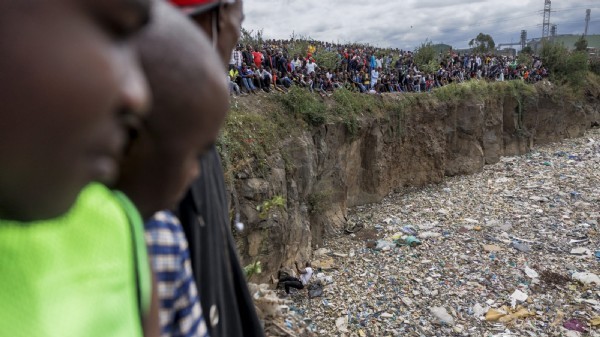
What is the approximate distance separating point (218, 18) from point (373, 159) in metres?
10.9

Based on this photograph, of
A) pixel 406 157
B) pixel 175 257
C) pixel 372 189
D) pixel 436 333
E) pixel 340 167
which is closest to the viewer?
pixel 175 257

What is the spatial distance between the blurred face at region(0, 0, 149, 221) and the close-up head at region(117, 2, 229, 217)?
0.42 feet

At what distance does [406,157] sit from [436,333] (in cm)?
697

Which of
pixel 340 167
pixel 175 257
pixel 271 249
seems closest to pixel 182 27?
pixel 175 257

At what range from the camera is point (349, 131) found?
10.5m

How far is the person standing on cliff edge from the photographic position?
0.98m

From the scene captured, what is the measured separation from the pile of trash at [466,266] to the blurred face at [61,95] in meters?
6.60

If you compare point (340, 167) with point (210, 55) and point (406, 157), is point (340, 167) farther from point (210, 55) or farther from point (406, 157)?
point (210, 55)

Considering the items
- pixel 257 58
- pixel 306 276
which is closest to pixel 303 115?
pixel 257 58

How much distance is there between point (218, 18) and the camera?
981 millimetres

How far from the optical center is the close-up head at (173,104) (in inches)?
21.7

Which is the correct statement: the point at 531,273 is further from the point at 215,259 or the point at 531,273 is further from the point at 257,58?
the point at 215,259

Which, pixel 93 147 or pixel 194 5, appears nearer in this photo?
pixel 93 147

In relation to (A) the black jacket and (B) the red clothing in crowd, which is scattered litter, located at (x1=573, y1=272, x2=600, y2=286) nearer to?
(B) the red clothing in crowd
